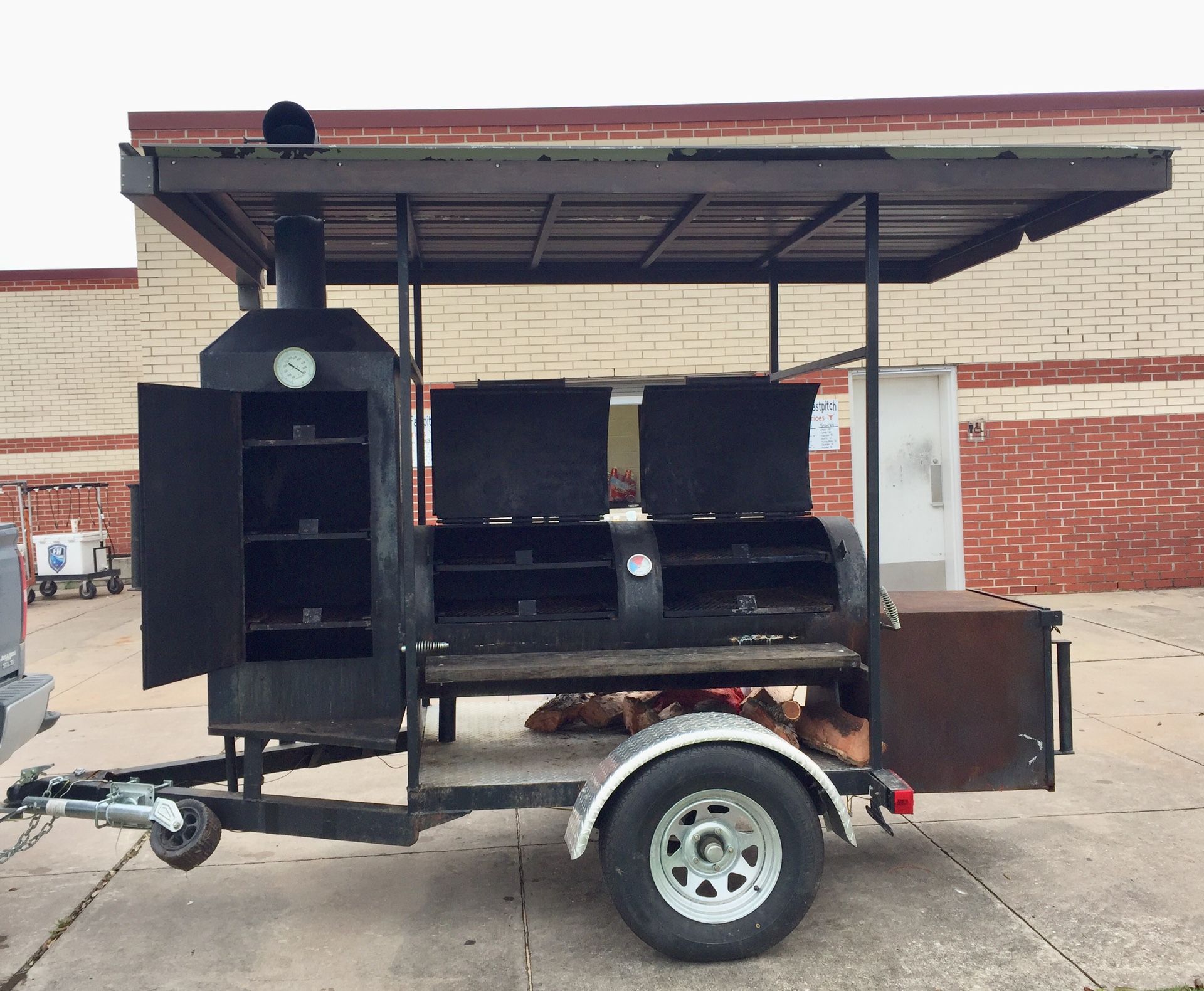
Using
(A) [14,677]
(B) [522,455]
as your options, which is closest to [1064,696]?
(B) [522,455]

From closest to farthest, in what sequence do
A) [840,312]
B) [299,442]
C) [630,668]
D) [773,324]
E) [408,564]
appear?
[408,564] → [630,668] → [299,442] → [773,324] → [840,312]

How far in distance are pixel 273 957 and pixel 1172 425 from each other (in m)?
10.6

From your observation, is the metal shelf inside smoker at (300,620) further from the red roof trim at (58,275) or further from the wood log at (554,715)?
the red roof trim at (58,275)

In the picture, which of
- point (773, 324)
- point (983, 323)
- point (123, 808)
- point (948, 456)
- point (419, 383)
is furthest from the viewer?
point (948, 456)

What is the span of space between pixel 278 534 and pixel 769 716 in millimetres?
2047

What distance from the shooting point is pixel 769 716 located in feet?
13.4

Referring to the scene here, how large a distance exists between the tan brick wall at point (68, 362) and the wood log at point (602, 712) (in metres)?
13.7

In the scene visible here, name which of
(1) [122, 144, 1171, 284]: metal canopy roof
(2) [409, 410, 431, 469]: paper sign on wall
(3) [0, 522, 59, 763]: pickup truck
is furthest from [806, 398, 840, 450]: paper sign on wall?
(3) [0, 522, 59, 763]: pickup truck

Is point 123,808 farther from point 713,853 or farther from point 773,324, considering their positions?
point 773,324

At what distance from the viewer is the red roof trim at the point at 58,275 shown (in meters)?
16.1

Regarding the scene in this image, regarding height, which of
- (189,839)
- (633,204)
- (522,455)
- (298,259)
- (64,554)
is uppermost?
(633,204)

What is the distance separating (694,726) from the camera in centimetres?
354

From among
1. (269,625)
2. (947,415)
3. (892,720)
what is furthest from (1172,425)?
(269,625)

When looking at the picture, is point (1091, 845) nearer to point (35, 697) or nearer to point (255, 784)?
point (255, 784)
